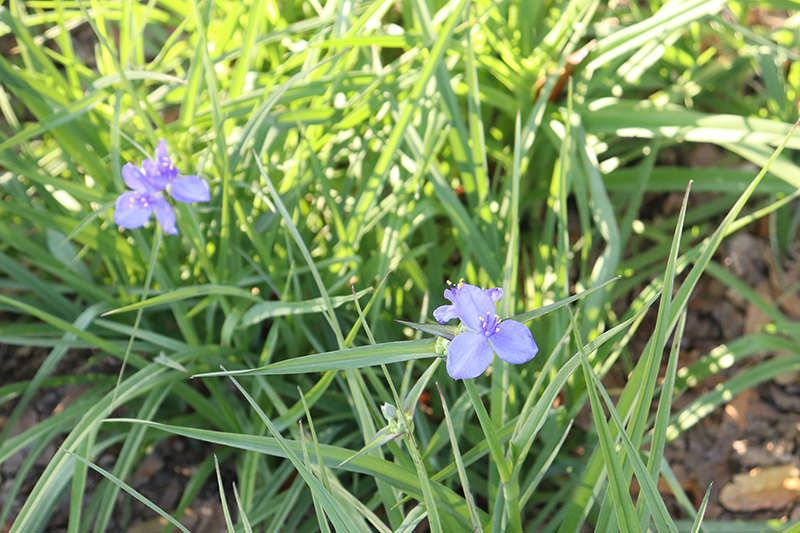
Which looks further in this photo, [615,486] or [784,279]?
[784,279]

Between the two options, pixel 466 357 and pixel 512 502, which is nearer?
pixel 466 357

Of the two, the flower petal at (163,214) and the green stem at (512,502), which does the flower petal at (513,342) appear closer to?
the green stem at (512,502)

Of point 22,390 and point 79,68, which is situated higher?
point 79,68

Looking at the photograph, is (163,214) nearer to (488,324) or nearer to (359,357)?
(359,357)

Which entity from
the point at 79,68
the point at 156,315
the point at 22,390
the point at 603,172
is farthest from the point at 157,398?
the point at 603,172

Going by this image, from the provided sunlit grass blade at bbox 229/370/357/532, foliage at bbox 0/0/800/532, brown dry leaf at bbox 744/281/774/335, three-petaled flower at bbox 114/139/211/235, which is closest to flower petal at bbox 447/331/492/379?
sunlit grass blade at bbox 229/370/357/532

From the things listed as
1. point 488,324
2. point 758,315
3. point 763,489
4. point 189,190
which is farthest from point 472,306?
point 758,315

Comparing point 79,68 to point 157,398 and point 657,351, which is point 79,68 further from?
point 657,351
